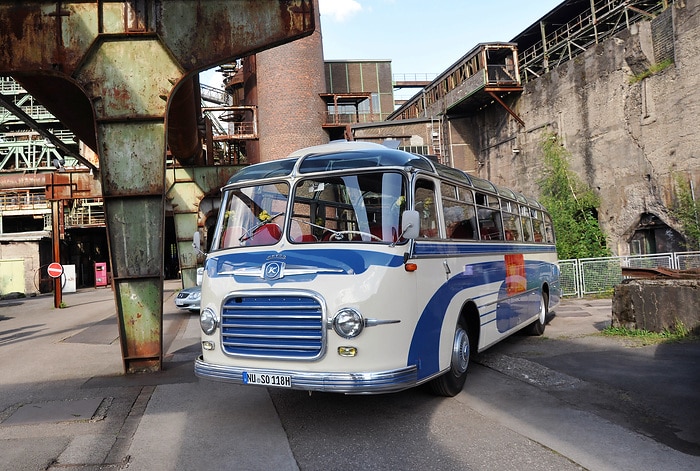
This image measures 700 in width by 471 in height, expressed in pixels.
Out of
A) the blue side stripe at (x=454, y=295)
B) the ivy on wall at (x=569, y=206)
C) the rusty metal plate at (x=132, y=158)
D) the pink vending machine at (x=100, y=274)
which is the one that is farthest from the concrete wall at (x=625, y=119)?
the pink vending machine at (x=100, y=274)

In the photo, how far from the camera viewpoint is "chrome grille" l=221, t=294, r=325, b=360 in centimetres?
502

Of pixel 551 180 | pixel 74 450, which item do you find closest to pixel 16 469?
pixel 74 450

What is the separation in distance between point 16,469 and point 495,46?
→ 29.5 meters

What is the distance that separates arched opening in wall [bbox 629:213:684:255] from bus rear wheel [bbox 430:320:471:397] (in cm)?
1775

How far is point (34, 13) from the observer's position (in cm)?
808

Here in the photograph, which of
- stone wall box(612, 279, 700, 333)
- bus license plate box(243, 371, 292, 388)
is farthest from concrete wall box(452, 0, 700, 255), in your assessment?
bus license plate box(243, 371, 292, 388)

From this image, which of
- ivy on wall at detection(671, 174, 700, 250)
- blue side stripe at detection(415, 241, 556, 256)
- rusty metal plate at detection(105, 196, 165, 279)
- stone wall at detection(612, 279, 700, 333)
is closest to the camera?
blue side stripe at detection(415, 241, 556, 256)

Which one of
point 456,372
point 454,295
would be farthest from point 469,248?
point 456,372

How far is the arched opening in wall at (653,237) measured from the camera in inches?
826

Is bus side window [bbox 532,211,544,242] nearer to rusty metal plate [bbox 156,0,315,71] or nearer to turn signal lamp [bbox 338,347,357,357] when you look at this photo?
rusty metal plate [bbox 156,0,315,71]

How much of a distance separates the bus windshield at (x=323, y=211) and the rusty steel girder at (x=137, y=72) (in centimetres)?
285

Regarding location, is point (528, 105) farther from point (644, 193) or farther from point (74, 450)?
point (74, 450)

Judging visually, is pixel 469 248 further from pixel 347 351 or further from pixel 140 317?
pixel 140 317

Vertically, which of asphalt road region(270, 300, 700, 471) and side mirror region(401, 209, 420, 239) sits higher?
side mirror region(401, 209, 420, 239)
